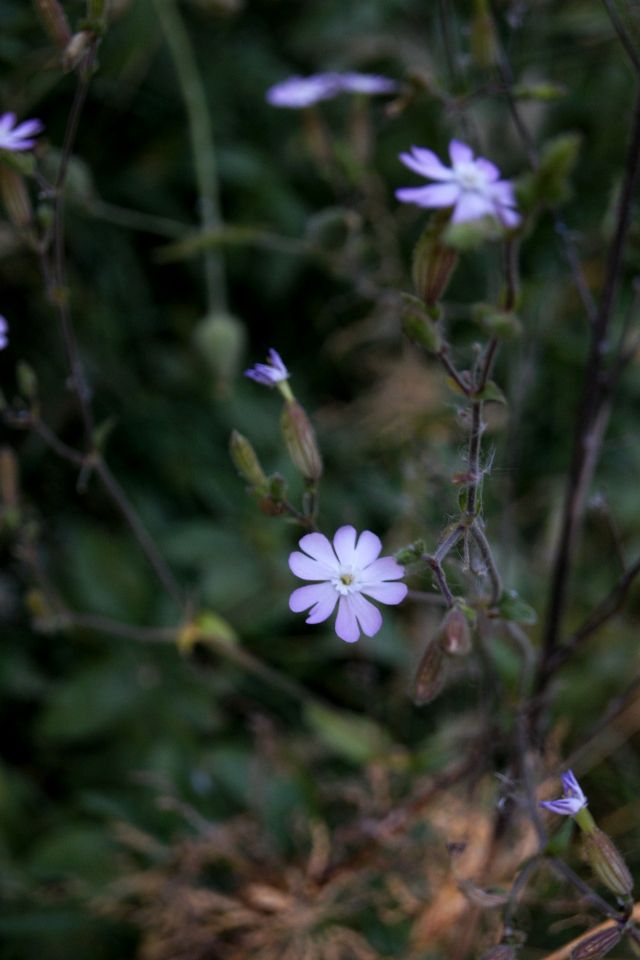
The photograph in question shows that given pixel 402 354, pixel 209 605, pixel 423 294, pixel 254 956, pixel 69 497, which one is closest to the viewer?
pixel 423 294

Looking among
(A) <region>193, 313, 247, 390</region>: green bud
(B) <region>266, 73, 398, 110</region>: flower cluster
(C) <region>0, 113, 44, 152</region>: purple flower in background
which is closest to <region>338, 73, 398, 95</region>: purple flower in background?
(B) <region>266, 73, 398, 110</region>: flower cluster

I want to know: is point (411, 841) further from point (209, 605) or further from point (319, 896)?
point (209, 605)

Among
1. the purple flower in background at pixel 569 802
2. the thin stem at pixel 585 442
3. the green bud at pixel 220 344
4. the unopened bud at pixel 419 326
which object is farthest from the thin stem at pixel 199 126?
the purple flower in background at pixel 569 802

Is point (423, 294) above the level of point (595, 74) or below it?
below

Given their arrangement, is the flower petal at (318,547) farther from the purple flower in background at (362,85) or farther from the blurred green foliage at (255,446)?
the purple flower in background at (362,85)

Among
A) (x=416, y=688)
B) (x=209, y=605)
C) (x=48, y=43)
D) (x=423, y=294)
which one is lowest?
(x=416, y=688)

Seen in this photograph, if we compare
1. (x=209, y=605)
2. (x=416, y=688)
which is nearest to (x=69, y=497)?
(x=209, y=605)

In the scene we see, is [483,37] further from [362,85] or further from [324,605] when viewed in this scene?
[324,605]
